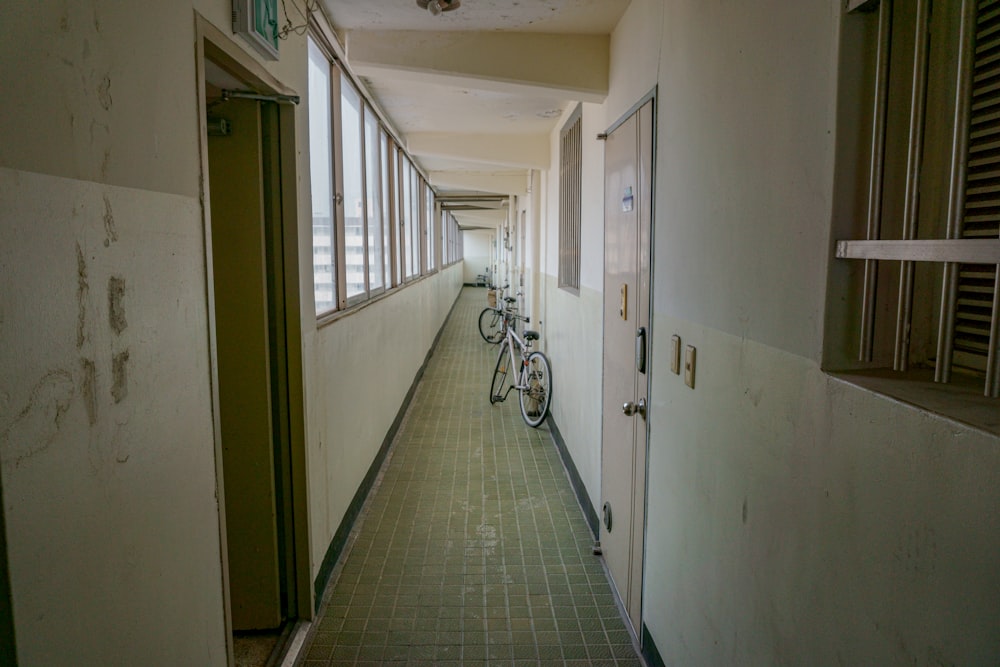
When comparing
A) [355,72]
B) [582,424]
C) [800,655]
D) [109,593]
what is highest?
[355,72]

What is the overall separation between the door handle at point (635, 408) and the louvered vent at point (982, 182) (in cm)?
154

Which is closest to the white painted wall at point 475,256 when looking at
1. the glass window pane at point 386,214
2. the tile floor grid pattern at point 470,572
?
the glass window pane at point 386,214

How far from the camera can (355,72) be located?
348 centimetres

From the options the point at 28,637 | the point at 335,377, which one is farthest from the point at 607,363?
the point at 28,637

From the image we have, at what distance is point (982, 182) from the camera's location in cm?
95

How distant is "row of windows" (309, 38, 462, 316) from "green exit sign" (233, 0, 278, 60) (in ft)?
2.41

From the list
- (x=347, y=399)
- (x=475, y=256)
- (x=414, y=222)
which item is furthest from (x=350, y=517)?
(x=475, y=256)

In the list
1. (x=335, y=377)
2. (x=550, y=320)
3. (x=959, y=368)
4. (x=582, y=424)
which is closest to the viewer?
(x=959, y=368)

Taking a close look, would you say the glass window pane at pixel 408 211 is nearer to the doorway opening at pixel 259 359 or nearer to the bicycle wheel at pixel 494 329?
the bicycle wheel at pixel 494 329

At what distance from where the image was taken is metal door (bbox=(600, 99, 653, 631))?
2.51 m

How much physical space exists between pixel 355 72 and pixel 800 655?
3341mm

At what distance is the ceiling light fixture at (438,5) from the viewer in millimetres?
2613

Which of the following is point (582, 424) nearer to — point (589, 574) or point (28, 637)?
point (589, 574)

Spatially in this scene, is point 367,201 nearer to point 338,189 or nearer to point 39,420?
point 338,189
